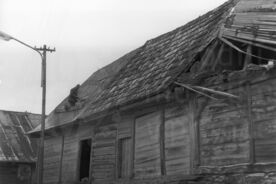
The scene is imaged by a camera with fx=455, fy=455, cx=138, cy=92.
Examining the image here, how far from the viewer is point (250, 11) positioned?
11219 mm

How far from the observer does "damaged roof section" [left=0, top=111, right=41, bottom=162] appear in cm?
2656

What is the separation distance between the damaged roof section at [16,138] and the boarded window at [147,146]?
1461 centimetres

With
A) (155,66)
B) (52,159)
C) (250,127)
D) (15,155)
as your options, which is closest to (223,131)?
(250,127)

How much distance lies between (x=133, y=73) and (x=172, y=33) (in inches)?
90.9

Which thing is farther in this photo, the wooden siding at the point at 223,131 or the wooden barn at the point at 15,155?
the wooden barn at the point at 15,155

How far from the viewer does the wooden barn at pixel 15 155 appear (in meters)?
26.4

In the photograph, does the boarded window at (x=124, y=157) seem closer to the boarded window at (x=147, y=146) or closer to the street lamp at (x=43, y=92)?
the boarded window at (x=147, y=146)

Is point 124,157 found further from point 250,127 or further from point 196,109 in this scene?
point 250,127

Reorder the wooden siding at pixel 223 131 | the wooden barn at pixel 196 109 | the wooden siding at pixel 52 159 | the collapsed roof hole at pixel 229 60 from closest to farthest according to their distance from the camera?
1. the wooden barn at pixel 196 109
2. the wooden siding at pixel 223 131
3. the collapsed roof hole at pixel 229 60
4. the wooden siding at pixel 52 159

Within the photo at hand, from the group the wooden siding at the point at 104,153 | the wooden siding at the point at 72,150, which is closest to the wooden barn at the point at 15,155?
the wooden siding at the point at 72,150

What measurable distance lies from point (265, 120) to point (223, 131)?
117 cm

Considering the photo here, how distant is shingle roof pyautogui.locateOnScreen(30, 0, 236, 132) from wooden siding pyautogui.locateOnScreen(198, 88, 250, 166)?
1389 millimetres

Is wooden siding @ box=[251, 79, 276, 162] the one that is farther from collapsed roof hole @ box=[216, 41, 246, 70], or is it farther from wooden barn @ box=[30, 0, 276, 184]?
collapsed roof hole @ box=[216, 41, 246, 70]

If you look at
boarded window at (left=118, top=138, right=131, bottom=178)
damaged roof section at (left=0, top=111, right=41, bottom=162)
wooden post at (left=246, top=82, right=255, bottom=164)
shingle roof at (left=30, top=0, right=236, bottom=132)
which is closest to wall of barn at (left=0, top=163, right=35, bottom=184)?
damaged roof section at (left=0, top=111, right=41, bottom=162)
